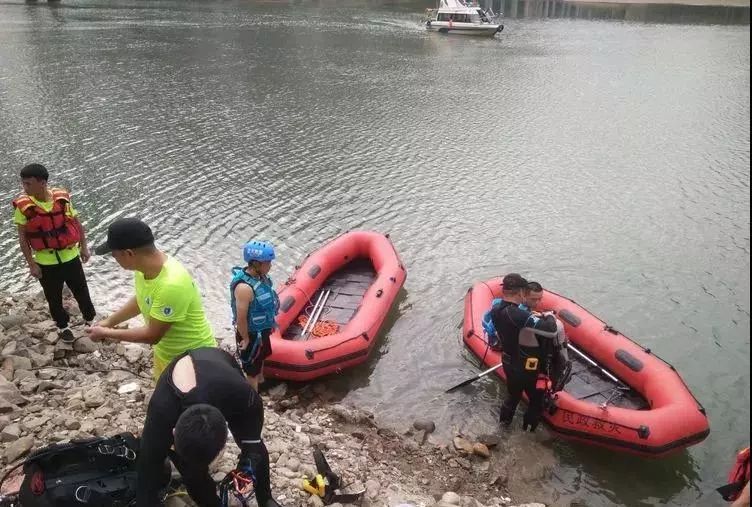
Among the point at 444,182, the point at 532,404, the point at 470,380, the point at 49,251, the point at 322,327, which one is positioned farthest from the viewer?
the point at 444,182

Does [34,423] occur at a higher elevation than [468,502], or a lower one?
higher

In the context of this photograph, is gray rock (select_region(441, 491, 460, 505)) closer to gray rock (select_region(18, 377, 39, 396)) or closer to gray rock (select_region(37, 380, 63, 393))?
gray rock (select_region(37, 380, 63, 393))

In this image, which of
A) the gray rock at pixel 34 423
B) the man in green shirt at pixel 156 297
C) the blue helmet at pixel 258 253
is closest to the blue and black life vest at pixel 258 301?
the blue helmet at pixel 258 253

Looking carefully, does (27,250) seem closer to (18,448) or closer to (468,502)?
(18,448)

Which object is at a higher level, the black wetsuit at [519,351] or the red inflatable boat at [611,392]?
the black wetsuit at [519,351]

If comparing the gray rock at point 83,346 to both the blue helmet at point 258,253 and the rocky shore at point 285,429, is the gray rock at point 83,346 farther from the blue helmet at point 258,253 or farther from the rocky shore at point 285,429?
the blue helmet at point 258,253

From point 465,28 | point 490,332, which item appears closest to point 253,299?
point 490,332

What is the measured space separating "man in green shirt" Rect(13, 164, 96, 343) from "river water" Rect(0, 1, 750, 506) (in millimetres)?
2397

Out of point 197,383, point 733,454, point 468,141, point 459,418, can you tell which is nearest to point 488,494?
point 459,418

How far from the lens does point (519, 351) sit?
5035mm

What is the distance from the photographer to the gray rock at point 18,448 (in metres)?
3.68

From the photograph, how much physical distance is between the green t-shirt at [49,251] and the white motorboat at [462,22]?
3331 centimetres

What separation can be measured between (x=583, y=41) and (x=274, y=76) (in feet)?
66.7

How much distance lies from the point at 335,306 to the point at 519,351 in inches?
115
